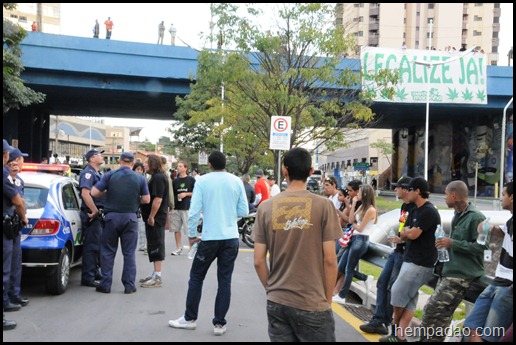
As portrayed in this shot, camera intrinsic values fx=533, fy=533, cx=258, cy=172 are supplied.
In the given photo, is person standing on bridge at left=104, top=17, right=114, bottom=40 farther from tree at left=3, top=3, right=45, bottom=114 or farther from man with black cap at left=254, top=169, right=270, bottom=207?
man with black cap at left=254, top=169, right=270, bottom=207

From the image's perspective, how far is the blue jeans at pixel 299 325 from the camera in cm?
341

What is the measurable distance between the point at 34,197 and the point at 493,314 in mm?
5783

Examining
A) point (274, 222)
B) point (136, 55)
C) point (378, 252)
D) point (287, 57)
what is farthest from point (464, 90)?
point (274, 222)

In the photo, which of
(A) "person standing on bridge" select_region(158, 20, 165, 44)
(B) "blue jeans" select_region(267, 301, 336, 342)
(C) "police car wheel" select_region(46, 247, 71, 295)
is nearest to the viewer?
(B) "blue jeans" select_region(267, 301, 336, 342)

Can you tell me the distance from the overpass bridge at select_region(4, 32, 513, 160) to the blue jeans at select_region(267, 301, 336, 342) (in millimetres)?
18339

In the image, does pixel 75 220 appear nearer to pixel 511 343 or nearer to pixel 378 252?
pixel 378 252

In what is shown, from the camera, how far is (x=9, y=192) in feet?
18.6

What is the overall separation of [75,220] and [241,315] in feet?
9.72

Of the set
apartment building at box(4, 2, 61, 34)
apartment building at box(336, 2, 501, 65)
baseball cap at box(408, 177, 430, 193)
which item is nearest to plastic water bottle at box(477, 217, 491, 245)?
baseball cap at box(408, 177, 430, 193)

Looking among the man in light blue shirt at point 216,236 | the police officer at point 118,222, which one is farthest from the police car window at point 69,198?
the man in light blue shirt at point 216,236

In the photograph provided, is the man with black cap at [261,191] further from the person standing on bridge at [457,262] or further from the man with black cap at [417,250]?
the person standing on bridge at [457,262]

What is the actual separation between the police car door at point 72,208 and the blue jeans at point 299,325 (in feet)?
15.7

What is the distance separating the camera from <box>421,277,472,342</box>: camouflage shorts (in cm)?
480

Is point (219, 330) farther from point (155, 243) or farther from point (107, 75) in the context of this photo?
point (107, 75)
